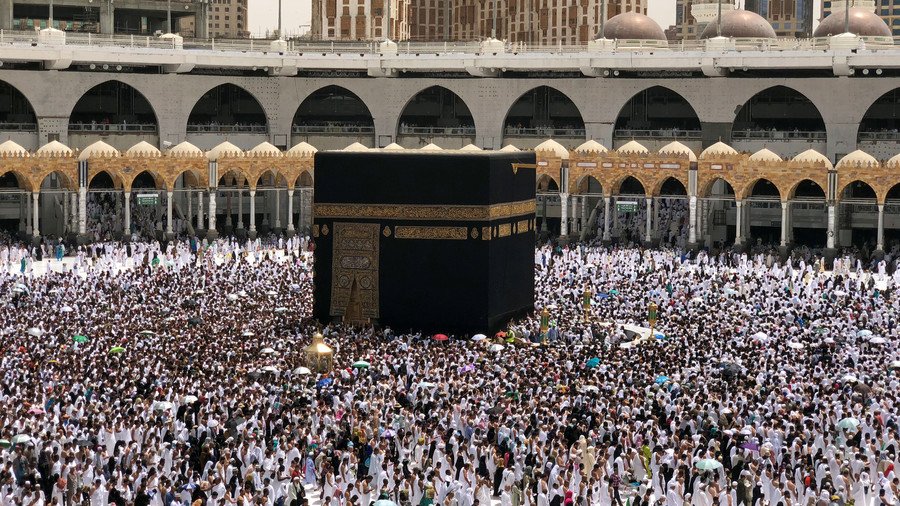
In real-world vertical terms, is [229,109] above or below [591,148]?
above

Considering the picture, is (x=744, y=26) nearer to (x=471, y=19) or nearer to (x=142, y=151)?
(x=142, y=151)

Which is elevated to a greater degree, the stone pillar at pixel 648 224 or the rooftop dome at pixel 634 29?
the rooftop dome at pixel 634 29

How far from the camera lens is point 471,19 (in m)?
112

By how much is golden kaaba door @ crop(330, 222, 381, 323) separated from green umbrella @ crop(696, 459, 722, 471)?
13642mm

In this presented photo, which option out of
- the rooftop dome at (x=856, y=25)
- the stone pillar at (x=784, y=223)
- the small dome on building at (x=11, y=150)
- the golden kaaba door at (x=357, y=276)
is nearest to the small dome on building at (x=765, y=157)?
the stone pillar at (x=784, y=223)

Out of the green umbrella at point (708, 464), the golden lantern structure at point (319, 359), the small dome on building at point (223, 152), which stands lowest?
the green umbrella at point (708, 464)

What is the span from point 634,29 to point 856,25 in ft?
29.1

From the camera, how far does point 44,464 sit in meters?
18.6

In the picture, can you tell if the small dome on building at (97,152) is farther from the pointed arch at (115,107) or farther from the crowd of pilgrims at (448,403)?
the crowd of pilgrims at (448,403)

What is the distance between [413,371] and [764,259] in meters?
19.8

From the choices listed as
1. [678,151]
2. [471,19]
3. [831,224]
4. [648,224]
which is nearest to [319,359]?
[648,224]

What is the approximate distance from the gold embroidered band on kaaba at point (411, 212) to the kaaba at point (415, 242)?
0.02 m

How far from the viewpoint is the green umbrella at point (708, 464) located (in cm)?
1823

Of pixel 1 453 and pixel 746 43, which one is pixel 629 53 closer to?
pixel 746 43
